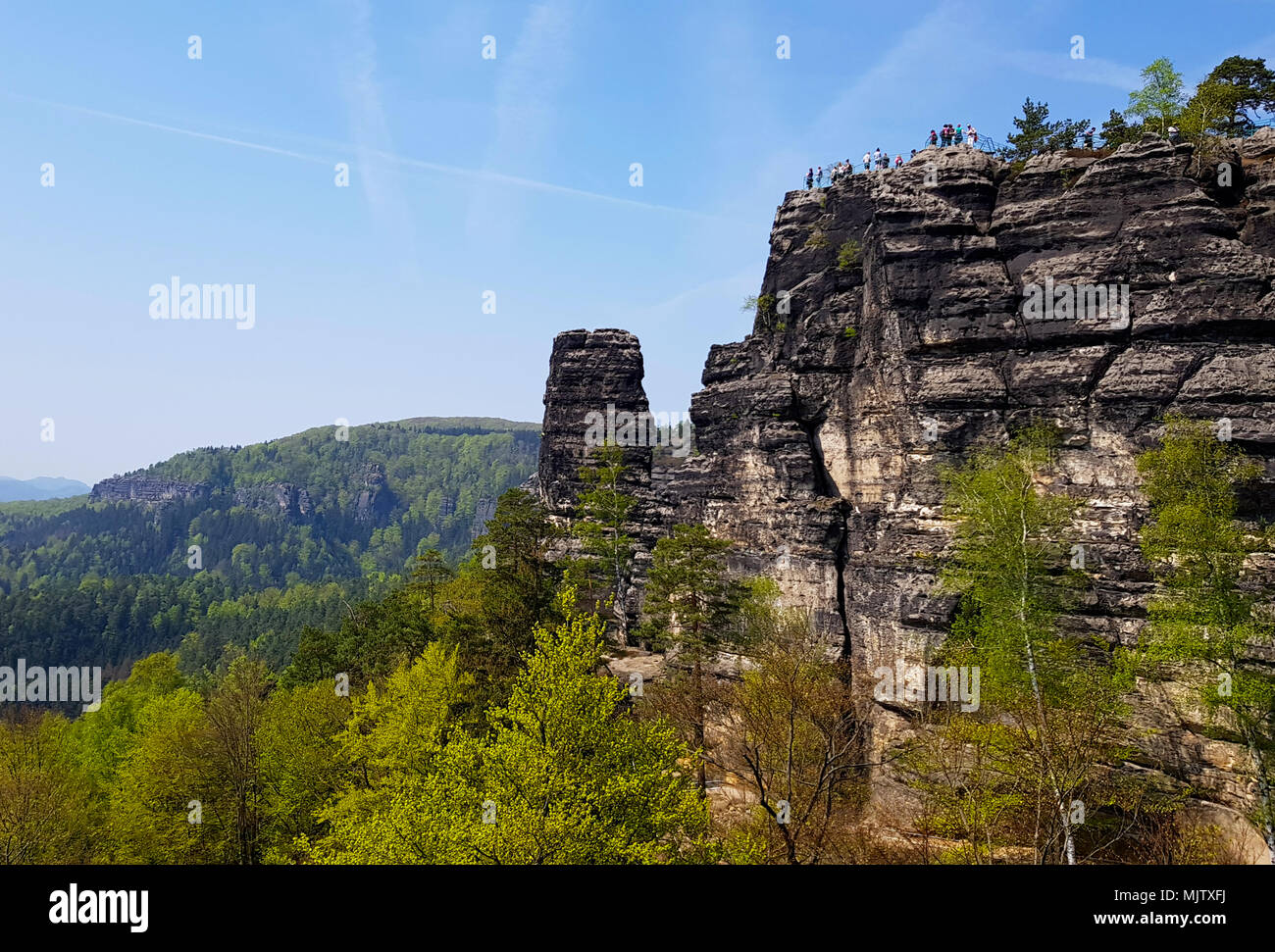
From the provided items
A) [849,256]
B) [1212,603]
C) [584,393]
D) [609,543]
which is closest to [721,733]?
[609,543]

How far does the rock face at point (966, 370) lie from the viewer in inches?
1094

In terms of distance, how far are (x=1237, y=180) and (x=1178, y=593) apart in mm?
19247

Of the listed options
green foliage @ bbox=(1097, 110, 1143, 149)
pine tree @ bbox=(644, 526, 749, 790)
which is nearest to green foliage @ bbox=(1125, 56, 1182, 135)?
green foliage @ bbox=(1097, 110, 1143, 149)

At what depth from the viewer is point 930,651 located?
101 feet

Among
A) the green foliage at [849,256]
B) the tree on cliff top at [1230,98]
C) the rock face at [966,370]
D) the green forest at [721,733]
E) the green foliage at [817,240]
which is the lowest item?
the green forest at [721,733]

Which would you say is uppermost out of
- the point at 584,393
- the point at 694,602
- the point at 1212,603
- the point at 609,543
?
the point at 584,393

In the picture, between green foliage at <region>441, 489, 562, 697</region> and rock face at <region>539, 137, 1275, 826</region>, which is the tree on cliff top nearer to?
rock face at <region>539, 137, 1275, 826</region>

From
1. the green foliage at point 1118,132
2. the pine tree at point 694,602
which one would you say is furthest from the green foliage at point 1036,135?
the pine tree at point 694,602

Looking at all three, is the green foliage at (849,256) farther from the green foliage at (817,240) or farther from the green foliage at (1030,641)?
the green foliage at (1030,641)

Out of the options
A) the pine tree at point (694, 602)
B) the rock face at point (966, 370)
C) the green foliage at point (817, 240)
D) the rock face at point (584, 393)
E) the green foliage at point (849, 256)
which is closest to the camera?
the rock face at point (966, 370)

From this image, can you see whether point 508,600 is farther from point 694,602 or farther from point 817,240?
point 817,240

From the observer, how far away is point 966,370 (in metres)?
33.0

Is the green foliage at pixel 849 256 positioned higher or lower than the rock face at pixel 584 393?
higher
